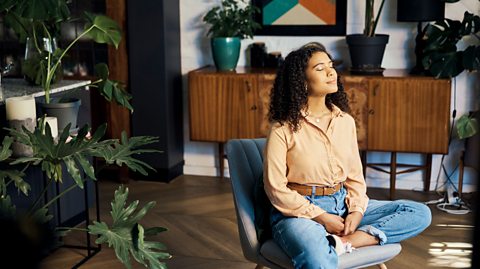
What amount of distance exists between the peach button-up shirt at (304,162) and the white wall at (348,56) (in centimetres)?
205

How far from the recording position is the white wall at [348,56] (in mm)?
4289

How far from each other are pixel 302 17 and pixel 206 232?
1774mm

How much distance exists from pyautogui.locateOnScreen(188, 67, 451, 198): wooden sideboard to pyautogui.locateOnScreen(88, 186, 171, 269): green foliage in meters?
2.06

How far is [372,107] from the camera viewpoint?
13.5ft

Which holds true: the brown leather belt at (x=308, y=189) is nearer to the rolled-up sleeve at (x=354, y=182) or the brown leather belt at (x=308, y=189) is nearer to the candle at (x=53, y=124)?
the rolled-up sleeve at (x=354, y=182)

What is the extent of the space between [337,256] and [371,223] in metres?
0.30

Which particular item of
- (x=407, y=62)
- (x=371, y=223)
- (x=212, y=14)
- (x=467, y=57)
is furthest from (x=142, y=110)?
(x=371, y=223)

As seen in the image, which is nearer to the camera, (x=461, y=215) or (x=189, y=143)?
(x=461, y=215)

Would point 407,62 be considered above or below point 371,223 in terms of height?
above

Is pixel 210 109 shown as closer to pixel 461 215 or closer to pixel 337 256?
pixel 461 215

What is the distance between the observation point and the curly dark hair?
7.71 feet

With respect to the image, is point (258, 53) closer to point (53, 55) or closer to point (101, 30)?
point (101, 30)

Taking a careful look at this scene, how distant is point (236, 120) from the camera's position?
4.44m

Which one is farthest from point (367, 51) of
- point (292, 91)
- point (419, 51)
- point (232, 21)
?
point (292, 91)
